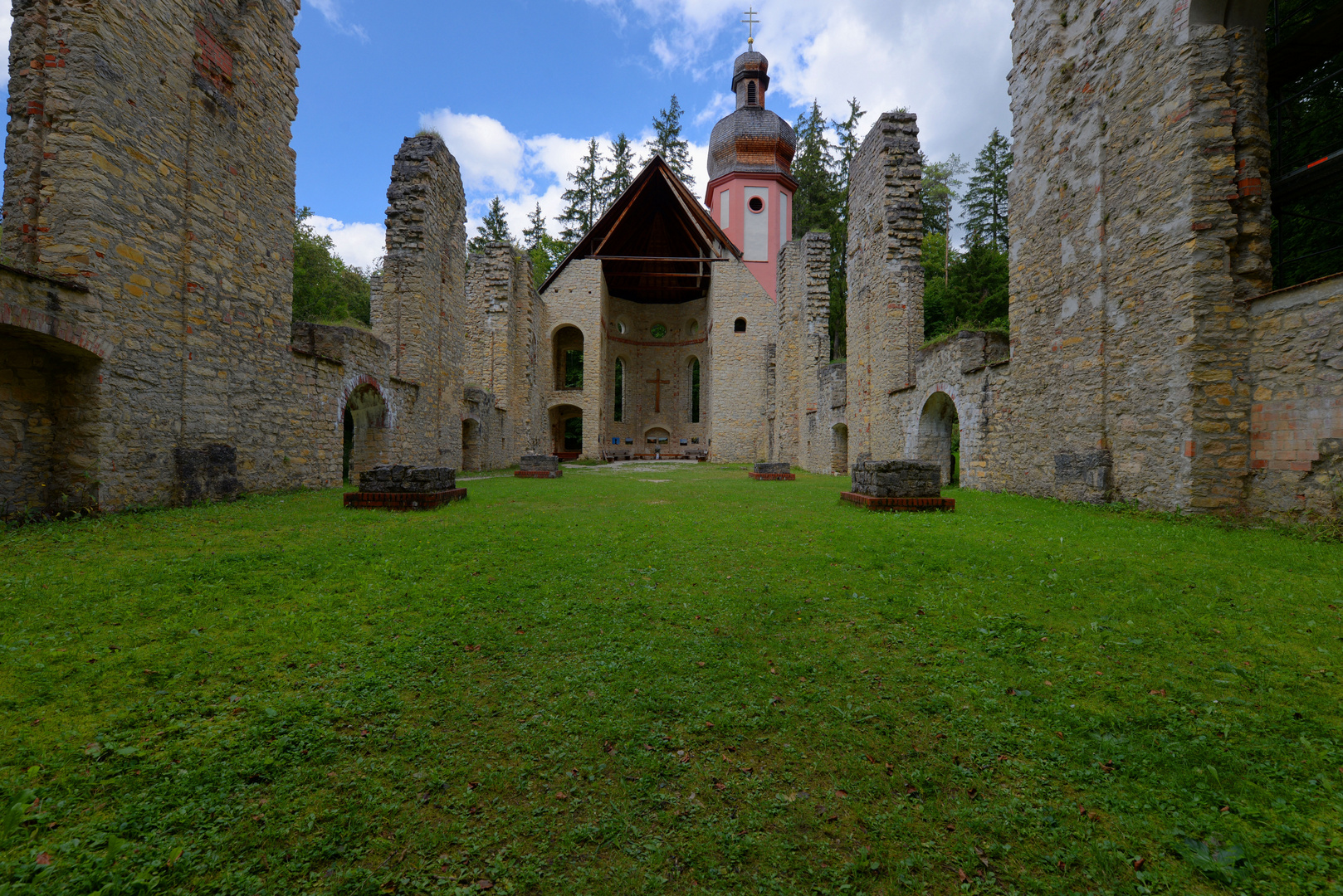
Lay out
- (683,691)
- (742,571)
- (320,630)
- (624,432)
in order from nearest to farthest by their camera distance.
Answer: (683,691) → (320,630) → (742,571) → (624,432)

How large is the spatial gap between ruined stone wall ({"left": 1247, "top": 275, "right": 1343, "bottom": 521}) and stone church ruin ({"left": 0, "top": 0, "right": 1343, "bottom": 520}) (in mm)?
24

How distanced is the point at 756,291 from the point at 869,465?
19154mm

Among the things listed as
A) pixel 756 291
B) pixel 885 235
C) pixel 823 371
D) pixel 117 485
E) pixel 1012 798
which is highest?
pixel 756 291

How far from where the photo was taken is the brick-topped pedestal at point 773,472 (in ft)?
44.2

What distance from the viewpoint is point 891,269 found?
13.0 metres

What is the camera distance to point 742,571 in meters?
4.27

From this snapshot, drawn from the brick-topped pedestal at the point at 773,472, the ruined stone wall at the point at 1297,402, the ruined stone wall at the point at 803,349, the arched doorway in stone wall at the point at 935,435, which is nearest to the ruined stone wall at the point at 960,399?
the arched doorway in stone wall at the point at 935,435

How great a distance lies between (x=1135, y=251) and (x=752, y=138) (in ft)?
86.8

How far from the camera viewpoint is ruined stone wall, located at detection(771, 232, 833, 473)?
17875 millimetres

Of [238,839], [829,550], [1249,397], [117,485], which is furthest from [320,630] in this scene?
[1249,397]

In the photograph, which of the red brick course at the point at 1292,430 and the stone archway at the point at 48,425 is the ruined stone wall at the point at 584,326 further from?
the red brick course at the point at 1292,430

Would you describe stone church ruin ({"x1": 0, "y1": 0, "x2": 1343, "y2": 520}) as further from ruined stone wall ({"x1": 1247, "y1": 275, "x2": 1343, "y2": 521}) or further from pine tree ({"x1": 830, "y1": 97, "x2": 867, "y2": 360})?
pine tree ({"x1": 830, "y1": 97, "x2": 867, "y2": 360})

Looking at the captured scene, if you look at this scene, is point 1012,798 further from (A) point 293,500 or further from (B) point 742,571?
(A) point 293,500

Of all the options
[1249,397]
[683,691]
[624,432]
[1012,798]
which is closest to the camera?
[1012,798]
